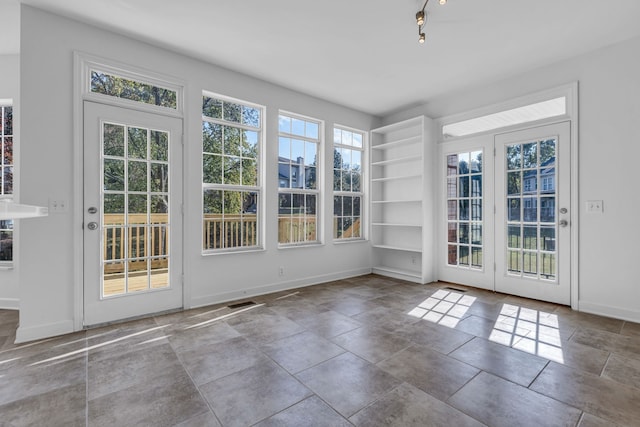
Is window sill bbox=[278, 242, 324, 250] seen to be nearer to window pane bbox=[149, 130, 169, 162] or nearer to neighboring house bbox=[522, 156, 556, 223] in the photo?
window pane bbox=[149, 130, 169, 162]

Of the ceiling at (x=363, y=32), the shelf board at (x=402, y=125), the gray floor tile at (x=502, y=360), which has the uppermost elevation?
the ceiling at (x=363, y=32)

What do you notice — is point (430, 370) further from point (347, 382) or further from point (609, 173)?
point (609, 173)

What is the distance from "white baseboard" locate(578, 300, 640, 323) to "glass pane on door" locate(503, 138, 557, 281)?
1.36 ft

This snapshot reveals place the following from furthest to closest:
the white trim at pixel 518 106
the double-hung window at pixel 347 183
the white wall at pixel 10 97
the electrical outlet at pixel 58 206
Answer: the double-hung window at pixel 347 183
the white wall at pixel 10 97
the white trim at pixel 518 106
the electrical outlet at pixel 58 206

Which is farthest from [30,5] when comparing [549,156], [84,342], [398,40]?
[549,156]

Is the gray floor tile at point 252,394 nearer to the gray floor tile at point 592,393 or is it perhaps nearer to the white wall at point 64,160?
the gray floor tile at point 592,393

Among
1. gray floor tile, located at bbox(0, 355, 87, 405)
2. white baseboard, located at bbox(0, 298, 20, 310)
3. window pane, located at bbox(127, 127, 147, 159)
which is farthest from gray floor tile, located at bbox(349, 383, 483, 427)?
white baseboard, located at bbox(0, 298, 20, 310)

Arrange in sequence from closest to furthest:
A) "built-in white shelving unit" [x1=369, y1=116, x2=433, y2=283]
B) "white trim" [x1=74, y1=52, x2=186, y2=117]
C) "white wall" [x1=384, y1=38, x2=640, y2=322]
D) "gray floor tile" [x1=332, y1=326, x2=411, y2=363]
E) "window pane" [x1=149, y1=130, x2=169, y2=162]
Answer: "gray floor tile" [x1=332, y1=326, x2=411, y2=363], "white trim" [x1=74, y1=52, x2=186, y2=117], "white wall" [x1=384, y1=38, x2=640, y2=322], "window pane" [x1=149, y1=130, x2=169, y2=162], "built-in white shelving unit" [x1=369, y1=116, x2=433, y2=283]

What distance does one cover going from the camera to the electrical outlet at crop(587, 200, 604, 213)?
3.40m

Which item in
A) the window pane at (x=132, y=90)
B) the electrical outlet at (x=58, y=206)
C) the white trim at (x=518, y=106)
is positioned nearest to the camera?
the electrical outlet at (x=58, y=206)

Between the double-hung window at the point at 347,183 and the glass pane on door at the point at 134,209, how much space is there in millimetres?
2707

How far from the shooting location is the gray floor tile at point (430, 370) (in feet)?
6.52

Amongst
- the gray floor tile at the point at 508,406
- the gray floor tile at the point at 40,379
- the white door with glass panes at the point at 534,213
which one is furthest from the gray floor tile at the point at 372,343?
the white door with glass panes at the point at 534,213

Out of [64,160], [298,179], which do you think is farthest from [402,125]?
[64,160]
